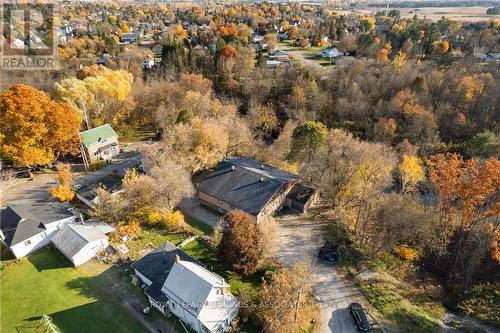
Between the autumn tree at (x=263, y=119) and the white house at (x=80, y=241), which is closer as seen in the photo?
the white house at (x=80, y=241)

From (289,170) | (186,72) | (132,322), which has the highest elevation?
(186,72)

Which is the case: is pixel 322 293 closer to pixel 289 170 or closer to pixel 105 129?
pixel 289 170

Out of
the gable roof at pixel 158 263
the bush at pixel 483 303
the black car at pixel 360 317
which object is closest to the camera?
the black car at pixel 360 317

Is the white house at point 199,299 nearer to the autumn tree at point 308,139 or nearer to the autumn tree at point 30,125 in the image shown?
the autumn tree at point 308,139

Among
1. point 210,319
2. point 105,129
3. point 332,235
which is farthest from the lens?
point 105,129

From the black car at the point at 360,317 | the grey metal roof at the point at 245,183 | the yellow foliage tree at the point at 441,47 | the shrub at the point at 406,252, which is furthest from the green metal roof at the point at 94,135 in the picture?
the yellow foliage tree at the point at 441,47

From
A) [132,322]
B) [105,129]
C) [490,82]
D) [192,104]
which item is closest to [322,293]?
[132,322]

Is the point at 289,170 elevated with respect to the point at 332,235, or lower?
elevated

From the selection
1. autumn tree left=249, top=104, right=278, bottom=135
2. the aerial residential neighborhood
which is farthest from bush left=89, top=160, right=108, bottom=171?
autumn tree left=249, top=104, right=278, bottom=135

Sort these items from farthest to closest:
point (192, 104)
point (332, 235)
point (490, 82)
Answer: point (490, 82) → point (192, 104) → point (332, 235)
